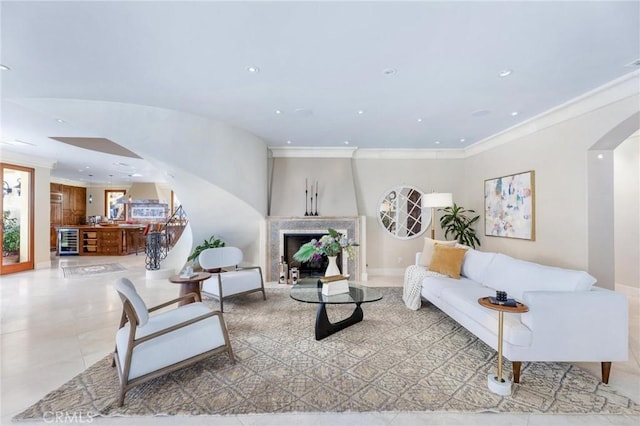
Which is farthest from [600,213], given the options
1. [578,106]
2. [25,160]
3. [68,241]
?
[68,241]

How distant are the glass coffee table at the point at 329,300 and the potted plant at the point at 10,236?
7166 mm

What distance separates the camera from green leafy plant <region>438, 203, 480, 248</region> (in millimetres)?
5594

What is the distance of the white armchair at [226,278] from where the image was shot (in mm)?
3986

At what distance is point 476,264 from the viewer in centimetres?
374

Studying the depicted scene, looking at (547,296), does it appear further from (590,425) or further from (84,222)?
(84,222)

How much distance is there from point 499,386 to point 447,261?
6.37 feet

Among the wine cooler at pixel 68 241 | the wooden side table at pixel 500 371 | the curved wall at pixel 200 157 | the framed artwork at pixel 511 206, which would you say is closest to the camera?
the wooden side table at pixel 500 371

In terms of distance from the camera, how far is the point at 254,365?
2514 millimetres

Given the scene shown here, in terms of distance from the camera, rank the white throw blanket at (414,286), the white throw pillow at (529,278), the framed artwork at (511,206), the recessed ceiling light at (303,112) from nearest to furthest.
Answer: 1. the white throw pillow at (529,278)
2. the recessed ceiling light at (303,112)
3. the white throw blanket at (414,286)
4. the framed artwork at (511,206)

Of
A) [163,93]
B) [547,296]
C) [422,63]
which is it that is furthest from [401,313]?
[163,93]

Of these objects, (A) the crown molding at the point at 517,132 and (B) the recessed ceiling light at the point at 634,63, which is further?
(A) the crown molding at the point at 517,132

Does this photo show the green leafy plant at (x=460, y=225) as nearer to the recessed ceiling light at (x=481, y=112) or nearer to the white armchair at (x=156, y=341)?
the recessed ceiling light at (x=481, y=112)

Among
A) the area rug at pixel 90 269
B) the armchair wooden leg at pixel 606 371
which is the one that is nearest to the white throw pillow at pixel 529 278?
the armchair wooden leg at pixel 606 371

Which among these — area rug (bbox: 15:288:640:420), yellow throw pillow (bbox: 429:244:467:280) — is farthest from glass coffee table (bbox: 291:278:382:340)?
yellow throw pillow (bbox: 429:244:467:280)
